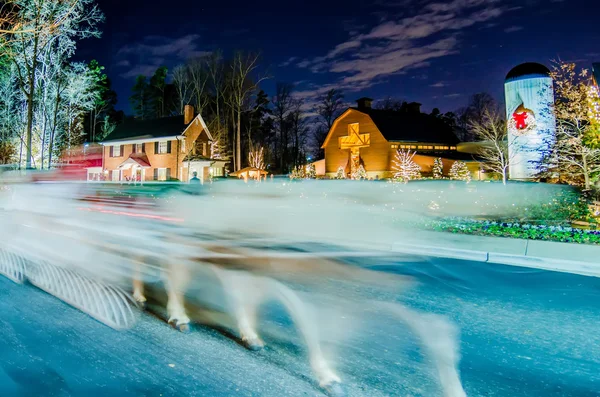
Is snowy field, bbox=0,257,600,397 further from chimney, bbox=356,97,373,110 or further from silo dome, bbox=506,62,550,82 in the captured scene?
chimney, bbox=356,97,373,110

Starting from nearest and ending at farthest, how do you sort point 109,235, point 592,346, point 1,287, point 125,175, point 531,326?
1. point 592,346
2. point 531,326
3. point 1,287
4. point 109,235
5. point 125,175

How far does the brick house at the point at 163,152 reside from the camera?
44.8 metres

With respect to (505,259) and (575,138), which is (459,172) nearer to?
(575,138)

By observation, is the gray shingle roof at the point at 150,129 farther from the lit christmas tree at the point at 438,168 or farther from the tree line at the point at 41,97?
the lit christmas tree at the point at 438,168

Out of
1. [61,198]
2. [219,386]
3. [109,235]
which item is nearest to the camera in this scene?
[219,386]

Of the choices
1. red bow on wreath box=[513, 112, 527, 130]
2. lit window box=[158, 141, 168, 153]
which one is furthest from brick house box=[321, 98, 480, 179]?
lit window box=[158, 141, 168, 153]

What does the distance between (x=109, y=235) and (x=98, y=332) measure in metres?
7.85

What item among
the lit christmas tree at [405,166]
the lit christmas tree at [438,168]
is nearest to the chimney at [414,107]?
the lit christmas tree at [405,166]

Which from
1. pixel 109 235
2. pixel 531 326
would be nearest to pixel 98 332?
pixel 531 326

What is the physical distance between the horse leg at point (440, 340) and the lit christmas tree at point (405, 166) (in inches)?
1205

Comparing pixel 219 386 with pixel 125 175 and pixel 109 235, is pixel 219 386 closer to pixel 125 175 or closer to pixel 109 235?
pixel 109 235

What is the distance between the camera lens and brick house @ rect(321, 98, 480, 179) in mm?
40594

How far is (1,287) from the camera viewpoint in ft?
19.5

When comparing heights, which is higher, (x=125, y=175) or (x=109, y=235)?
(x=125, y=175)
